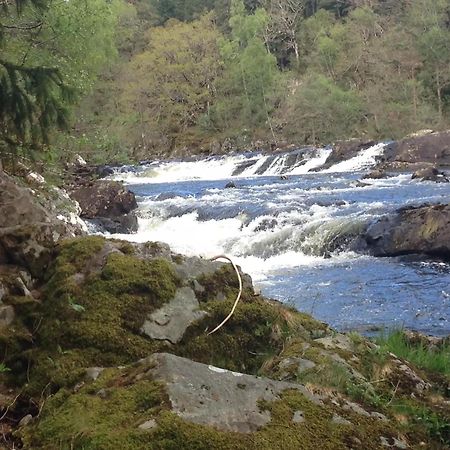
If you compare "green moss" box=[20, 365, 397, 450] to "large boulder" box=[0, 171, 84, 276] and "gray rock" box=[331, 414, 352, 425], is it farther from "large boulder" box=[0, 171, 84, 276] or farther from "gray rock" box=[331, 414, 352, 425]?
"large boulder" box=[0, 171, 84, 276]

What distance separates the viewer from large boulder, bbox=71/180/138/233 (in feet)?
64.8

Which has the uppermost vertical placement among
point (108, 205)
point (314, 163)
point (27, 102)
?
point (27, 102)

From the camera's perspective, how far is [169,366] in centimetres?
291

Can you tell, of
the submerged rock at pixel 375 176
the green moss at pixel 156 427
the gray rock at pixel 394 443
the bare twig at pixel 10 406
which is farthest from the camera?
the submerged rock at pixel 375 176

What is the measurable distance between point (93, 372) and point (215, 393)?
842 millimetres

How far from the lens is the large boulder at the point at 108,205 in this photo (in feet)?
64.8

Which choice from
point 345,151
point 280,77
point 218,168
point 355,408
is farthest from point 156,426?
point 280,77

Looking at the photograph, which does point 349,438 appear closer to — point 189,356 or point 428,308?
point 189,356

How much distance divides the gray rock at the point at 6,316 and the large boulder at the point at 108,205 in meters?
15.6

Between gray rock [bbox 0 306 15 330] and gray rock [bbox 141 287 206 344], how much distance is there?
92 centimetres

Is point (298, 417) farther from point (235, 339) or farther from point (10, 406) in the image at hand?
point (10, 406)

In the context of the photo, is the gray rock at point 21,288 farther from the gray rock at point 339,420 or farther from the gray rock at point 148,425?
the gray rock at point 339,420

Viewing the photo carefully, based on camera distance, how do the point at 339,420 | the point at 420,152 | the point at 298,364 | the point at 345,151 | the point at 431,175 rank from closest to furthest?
1. the point at 339,420
2. the point at 298,364
3. the point at 431,175
4. the point at 420,152
5. the point at 345,151

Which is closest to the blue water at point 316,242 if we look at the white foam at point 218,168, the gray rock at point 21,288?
the gray rock at point 21,288
